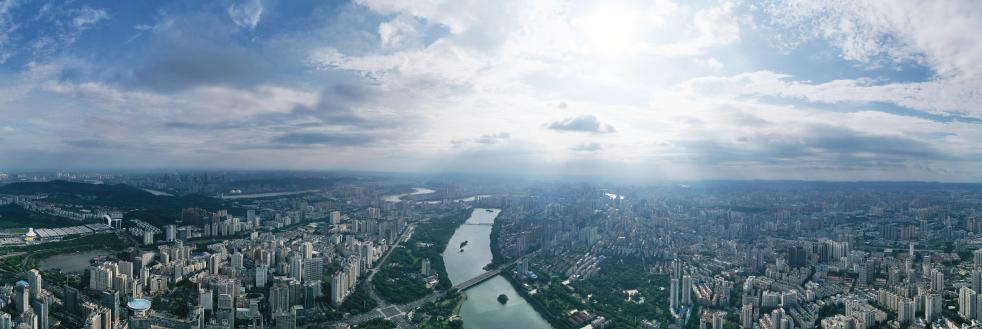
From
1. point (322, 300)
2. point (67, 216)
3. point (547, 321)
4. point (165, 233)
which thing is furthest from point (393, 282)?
point (67, 216)

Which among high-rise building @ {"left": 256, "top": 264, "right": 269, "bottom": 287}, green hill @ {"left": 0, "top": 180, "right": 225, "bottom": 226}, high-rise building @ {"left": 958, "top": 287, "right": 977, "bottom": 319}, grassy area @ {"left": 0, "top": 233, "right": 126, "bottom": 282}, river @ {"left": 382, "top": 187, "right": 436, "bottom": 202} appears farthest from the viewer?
river @ {"left": 382, "top": 187, "right": 436, "bottom": 202}

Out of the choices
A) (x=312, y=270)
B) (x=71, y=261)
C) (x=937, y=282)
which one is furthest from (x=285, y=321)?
(x=937, y=282)

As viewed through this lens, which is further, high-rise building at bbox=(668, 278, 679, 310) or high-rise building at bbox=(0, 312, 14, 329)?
high-rise building at bbox=(668, 278, 679, 310)

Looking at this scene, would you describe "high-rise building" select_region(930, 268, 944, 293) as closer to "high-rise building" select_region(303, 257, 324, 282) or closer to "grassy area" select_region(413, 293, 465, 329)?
"grassy area" select_region(413, 293, 465, 329)

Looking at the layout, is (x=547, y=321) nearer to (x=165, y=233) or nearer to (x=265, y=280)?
(x=265, y=280)

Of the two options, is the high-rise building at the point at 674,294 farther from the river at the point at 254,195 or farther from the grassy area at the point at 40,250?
the river at the point at 254,195

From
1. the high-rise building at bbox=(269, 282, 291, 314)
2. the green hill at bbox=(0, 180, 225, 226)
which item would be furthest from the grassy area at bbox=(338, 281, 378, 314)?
the green hill at bbox=(0, 180, 225, 226)
